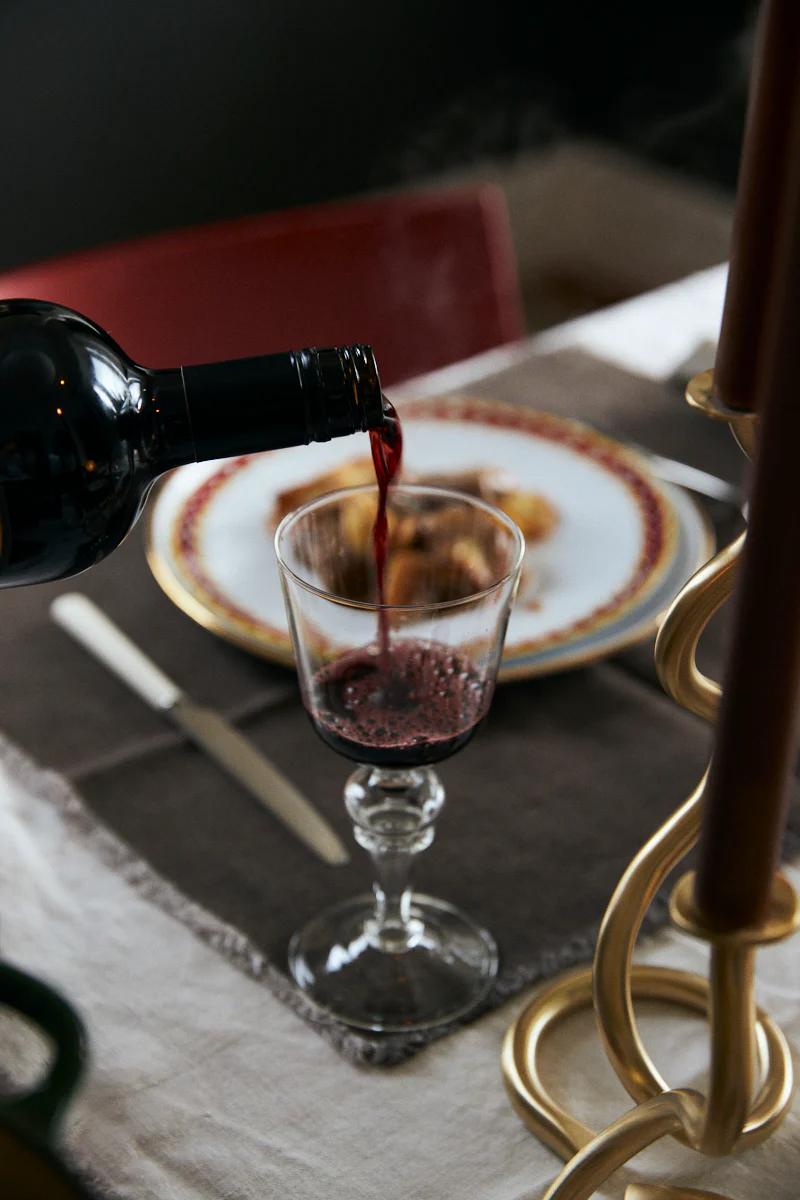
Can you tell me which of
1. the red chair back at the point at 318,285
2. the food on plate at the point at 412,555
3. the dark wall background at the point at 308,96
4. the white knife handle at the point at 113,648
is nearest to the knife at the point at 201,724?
the white knife handle at the point at 113,648

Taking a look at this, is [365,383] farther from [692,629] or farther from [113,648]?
[113,648]

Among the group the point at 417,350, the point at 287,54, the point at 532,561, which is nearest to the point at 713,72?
the point at 287,54

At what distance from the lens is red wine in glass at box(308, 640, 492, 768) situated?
1.86ft

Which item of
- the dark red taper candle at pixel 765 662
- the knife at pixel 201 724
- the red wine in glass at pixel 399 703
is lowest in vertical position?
the knife at pixel 201 724

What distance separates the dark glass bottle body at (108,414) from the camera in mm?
450

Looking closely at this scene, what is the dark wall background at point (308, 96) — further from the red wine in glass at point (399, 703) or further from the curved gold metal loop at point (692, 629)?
the curved gold metal loop at point (692, 629)

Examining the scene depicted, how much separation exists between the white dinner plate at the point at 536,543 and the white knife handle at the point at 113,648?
0.13 feet

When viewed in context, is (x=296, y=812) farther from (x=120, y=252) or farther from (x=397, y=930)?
(x=120, y=252)

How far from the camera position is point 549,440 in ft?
3.20

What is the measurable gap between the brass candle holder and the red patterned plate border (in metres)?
0.26

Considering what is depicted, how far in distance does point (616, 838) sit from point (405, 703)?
15cm

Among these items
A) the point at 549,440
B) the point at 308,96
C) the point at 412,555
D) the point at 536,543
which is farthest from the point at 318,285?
the point at 308,96

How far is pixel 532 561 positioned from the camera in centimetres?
86

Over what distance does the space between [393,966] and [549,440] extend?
1.56 ft
